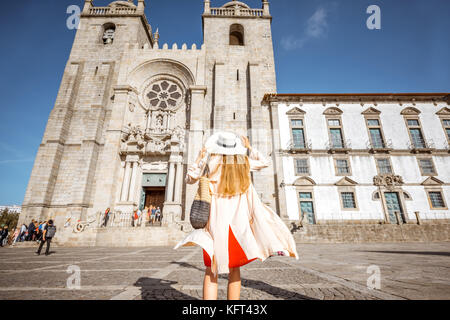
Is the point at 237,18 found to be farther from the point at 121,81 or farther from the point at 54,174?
the point at 54,174

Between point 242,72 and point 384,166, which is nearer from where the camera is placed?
point 384,166

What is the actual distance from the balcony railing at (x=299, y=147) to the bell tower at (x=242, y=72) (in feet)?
5.52

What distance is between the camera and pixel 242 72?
18.9m

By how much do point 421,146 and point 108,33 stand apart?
31396 millimetres

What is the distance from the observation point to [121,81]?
56.9ft

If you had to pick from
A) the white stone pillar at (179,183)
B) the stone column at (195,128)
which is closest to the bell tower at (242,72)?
the stone column at (195,128)

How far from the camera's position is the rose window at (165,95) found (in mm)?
18250

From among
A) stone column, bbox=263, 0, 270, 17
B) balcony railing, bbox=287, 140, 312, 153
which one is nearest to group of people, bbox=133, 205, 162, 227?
balcony railing, bbox=287, 140, 312, 153

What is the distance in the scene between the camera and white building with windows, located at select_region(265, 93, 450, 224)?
15305 mm

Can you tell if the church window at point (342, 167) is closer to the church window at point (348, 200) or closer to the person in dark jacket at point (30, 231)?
the church window at point (348, 200)

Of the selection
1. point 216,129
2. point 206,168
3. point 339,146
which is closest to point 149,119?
point 216,129

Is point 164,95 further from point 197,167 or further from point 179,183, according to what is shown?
point 197,167
